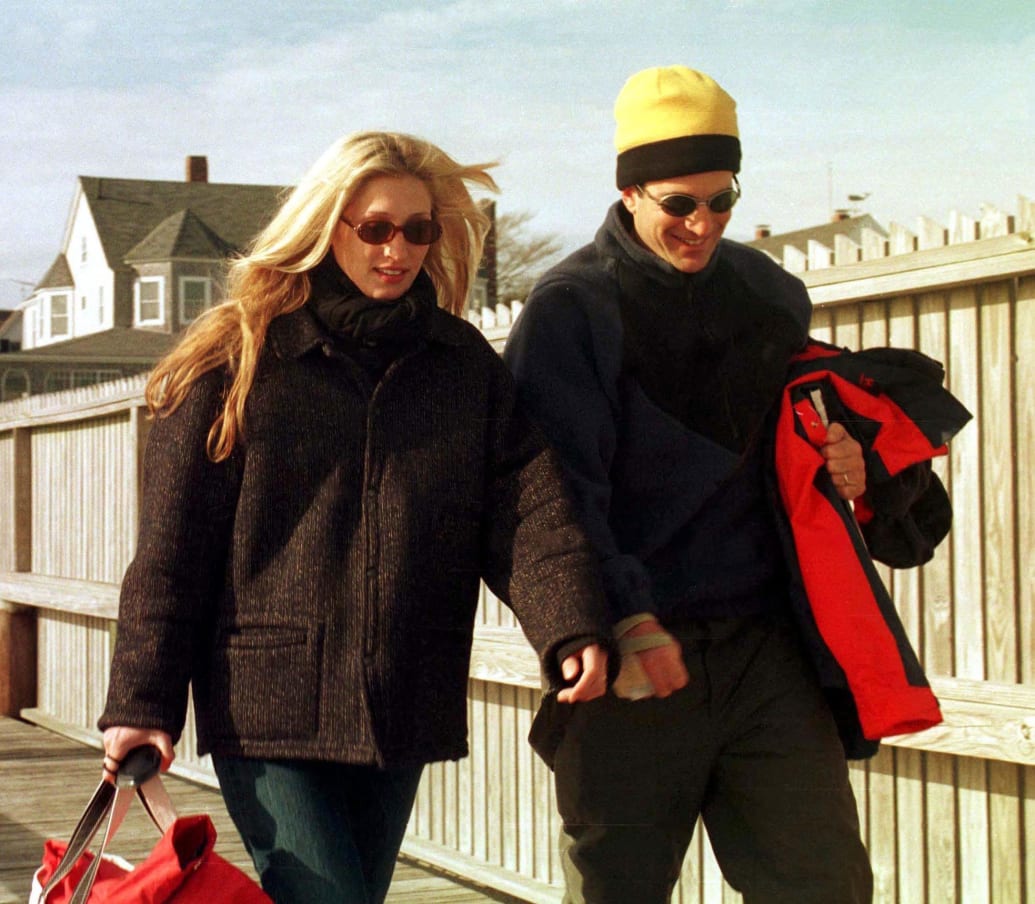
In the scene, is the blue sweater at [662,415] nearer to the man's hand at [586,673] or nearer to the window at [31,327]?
the man's hand at [586,673]

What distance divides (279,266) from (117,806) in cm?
99

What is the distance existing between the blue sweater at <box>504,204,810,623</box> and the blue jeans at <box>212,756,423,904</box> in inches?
23.6

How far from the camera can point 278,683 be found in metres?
2.86

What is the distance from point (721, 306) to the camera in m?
3.18

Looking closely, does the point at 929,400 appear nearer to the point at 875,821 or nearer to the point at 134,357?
the point at 875,821

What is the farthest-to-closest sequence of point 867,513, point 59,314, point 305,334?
1. point 59,314
2. point 867,513
3. point 305,334

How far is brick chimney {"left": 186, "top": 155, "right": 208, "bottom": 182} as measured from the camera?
54.5m

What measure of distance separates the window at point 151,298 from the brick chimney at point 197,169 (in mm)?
7841

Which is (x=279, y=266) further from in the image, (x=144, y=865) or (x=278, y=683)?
(x=144, y=865)

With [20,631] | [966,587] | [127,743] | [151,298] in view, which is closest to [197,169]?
[151,298]

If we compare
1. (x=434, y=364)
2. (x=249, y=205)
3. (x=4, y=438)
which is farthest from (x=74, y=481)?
(x=249, y=205)

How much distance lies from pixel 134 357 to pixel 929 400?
45.7 meters

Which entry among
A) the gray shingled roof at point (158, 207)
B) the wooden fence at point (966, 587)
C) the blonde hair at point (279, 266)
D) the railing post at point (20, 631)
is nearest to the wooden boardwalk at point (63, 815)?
the railing post at point (20, 631)

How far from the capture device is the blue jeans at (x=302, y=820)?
2.87m
